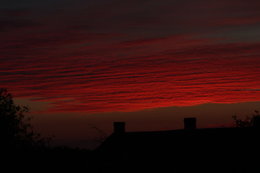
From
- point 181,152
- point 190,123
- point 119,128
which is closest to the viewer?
point 181,152

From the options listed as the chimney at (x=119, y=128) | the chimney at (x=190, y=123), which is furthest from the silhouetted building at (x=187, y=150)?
the chimney at (x=119, y=128)

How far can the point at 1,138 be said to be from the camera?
187 feet

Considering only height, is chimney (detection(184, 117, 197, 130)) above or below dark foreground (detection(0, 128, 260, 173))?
above

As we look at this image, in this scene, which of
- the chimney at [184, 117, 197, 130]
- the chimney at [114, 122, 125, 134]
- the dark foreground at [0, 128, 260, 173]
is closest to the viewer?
the dark foreground at [0, 128, 260, 173]

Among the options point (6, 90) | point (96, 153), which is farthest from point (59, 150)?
point (96, 153)

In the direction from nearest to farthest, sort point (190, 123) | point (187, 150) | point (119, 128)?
point (187, 150) → point (190, 123) → point (119, 128)

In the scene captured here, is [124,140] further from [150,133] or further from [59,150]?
[59,150]

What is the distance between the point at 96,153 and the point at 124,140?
140 inches

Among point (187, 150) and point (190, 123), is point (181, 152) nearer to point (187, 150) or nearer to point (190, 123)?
point (187, 150)

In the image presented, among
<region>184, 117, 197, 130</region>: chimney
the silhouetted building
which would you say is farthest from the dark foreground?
<region>184, 117, 197, 130</region>: chimney

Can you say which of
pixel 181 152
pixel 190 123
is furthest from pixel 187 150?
pixel 190 123

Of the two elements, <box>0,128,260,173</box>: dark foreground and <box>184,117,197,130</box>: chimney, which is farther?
<box>184,117,197,130</box>: chimney

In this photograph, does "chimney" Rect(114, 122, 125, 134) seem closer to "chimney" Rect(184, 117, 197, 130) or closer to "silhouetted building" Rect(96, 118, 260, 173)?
"silhouetted building" Rect(96, 118, 260, 173)

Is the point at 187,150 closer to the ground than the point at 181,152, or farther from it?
farther from it
